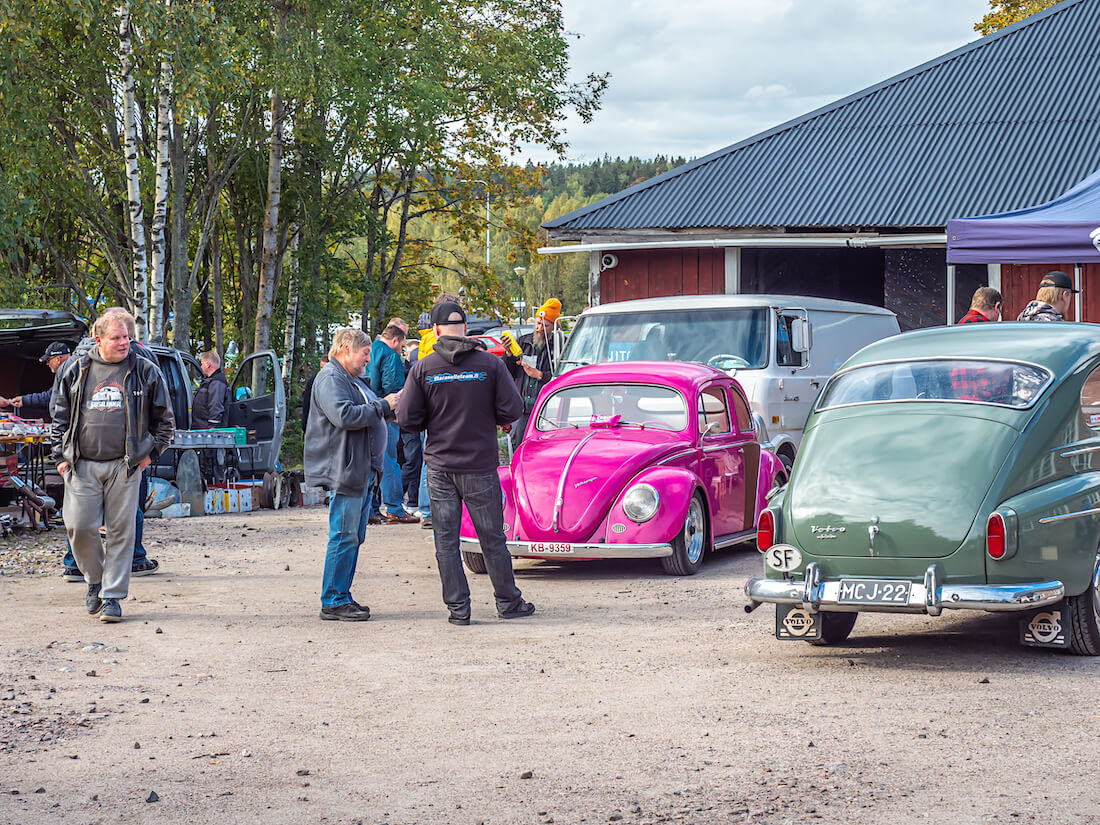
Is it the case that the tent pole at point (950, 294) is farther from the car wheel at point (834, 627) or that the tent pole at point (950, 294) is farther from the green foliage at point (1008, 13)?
the green foliage at point (1008, 13)

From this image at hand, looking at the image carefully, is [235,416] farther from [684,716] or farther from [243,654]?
[684,716]

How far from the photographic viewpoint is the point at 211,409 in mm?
15914

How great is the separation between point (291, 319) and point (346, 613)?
1871 centimetres

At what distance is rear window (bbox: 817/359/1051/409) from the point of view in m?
7.44

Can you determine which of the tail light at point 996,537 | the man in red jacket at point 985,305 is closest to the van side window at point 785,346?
the man in red jacket at point 985,305

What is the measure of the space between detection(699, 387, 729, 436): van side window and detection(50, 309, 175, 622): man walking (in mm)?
4367

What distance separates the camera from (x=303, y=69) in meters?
22.5

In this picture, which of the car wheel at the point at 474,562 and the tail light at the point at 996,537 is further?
the car wheel at the point at 474,562

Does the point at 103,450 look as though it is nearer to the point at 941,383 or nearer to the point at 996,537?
the point at 941,383

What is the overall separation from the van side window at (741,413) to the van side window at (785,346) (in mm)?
1883

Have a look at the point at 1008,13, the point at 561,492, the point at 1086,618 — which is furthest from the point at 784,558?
the point at 1008,13

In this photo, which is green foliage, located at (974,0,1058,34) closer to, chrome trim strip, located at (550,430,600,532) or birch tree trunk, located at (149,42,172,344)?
birch tree trunk, located at (149,42,172,344)

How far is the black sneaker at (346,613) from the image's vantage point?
8.86m

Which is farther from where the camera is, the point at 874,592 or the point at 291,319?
the point at 291,319
